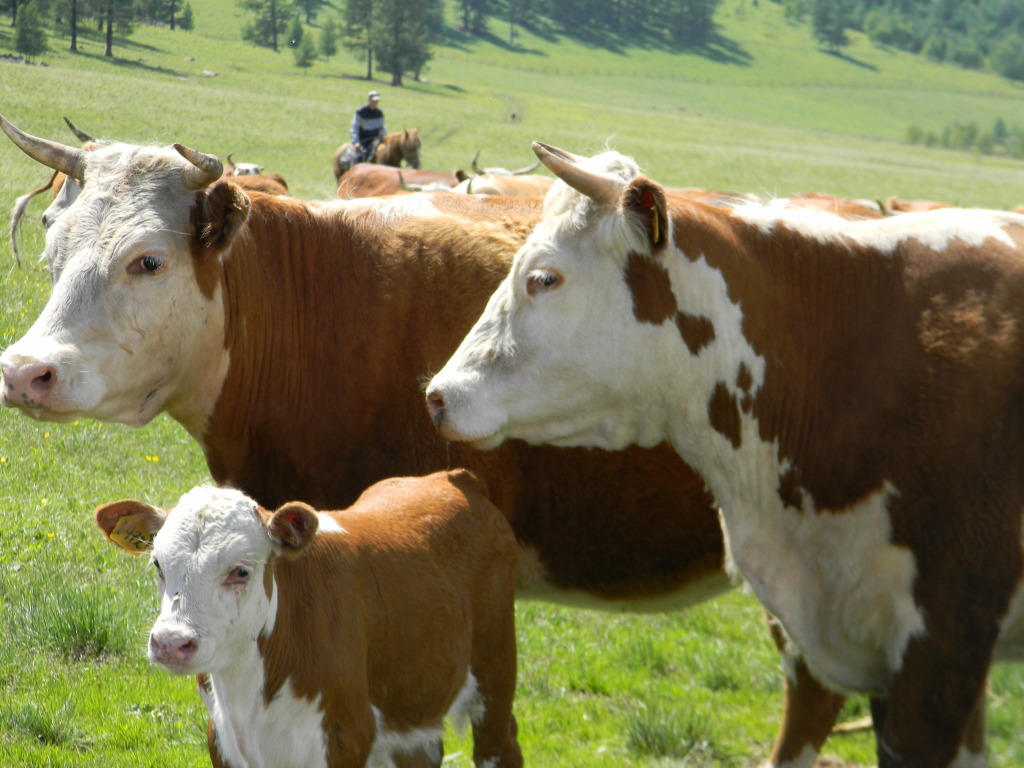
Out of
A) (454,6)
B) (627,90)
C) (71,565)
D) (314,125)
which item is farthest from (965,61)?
(71,565)

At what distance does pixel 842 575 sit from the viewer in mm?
3789

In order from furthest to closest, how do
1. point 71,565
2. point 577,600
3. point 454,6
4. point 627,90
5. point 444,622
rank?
point 627,90 → point 454,6 → point 71,565 → point 577,600 → point 444,622

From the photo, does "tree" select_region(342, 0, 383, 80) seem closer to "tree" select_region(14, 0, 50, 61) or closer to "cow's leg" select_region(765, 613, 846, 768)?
"tree" select_region(14, 0, 50, 61)

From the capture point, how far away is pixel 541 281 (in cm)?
367

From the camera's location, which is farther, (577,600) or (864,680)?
(577,600)

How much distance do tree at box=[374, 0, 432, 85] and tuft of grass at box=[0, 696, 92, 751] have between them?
42.3 feet

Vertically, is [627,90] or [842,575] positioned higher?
[842,575]

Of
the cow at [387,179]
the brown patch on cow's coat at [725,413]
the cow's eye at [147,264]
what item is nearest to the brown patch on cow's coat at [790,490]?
the brown patch on cow's coat at [725,413]

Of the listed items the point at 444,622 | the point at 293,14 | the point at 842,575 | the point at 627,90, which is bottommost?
the point at 627,90

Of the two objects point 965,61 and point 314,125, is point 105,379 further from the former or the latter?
point 965,61

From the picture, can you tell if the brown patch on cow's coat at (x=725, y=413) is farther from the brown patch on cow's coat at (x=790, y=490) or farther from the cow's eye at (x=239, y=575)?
the cow's eye at (x=239, y=575)

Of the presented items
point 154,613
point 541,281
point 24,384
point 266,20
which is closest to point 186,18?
point 266,20

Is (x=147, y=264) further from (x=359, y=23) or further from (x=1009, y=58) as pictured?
(x=1009, y=58)

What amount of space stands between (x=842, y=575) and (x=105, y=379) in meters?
2.70
